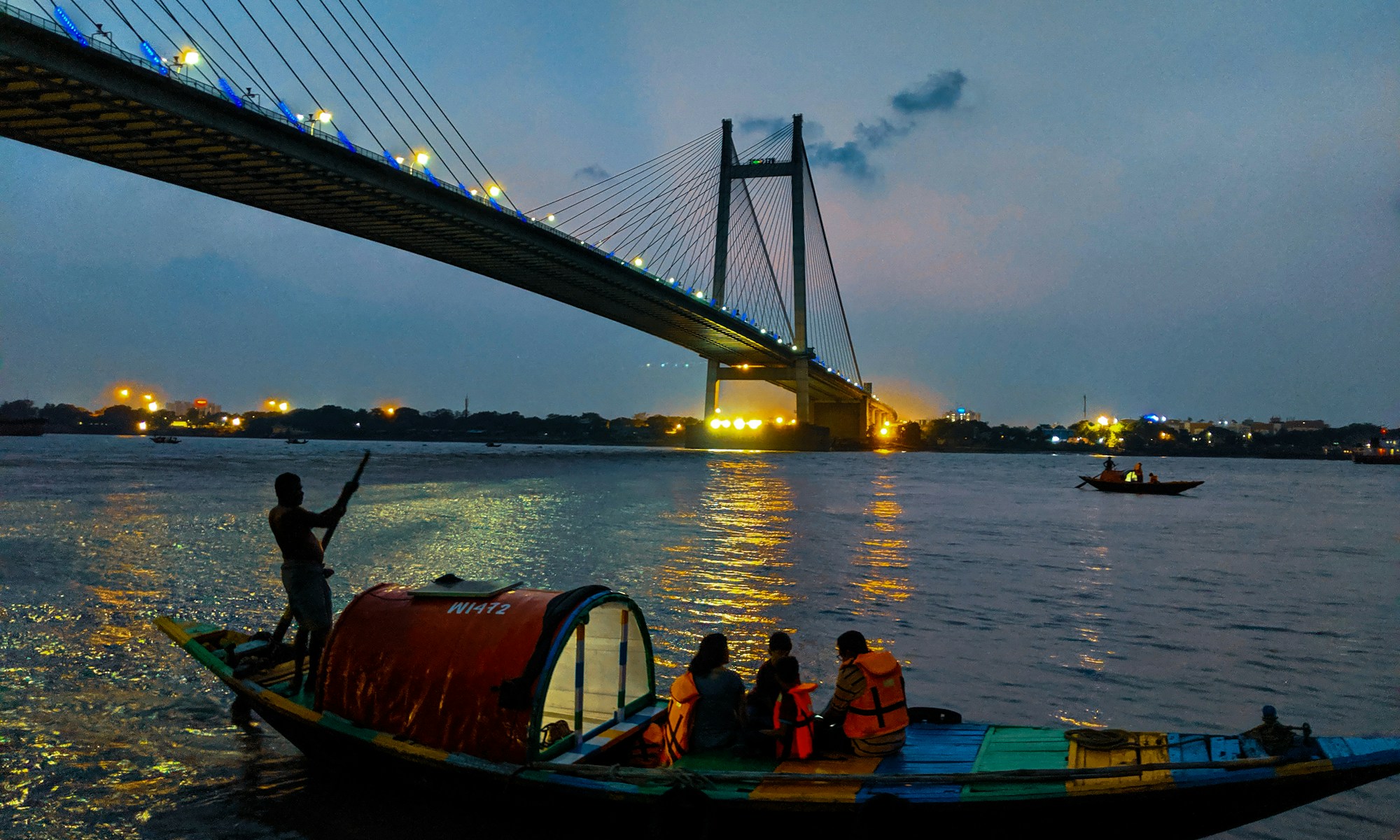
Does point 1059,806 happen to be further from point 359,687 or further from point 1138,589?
point 1138,589

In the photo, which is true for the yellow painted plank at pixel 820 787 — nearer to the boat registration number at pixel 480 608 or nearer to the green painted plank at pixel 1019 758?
the green painted plank at pixel 1019 758

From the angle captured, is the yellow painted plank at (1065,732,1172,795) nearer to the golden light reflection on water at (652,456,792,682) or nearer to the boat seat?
the boat seat

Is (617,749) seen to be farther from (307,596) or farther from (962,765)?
(307,596)

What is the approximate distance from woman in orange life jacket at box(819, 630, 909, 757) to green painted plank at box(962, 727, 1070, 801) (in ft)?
1.47

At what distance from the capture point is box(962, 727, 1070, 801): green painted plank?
4008mm

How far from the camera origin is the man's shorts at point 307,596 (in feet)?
19.9

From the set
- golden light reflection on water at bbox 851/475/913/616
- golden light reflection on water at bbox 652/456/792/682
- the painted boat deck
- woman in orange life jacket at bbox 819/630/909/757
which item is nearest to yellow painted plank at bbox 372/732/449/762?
the painted boat deck

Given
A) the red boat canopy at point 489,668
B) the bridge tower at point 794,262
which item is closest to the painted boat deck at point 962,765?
the red boat canopy at point 489,668

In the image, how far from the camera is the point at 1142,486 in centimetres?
4372

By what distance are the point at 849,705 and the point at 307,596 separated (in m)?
3.69

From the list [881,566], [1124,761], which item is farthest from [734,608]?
[1124,761]

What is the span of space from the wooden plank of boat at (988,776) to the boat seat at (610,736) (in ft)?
0.05

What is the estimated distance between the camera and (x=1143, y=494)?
44.2 m

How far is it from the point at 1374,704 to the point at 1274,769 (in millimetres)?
5877
